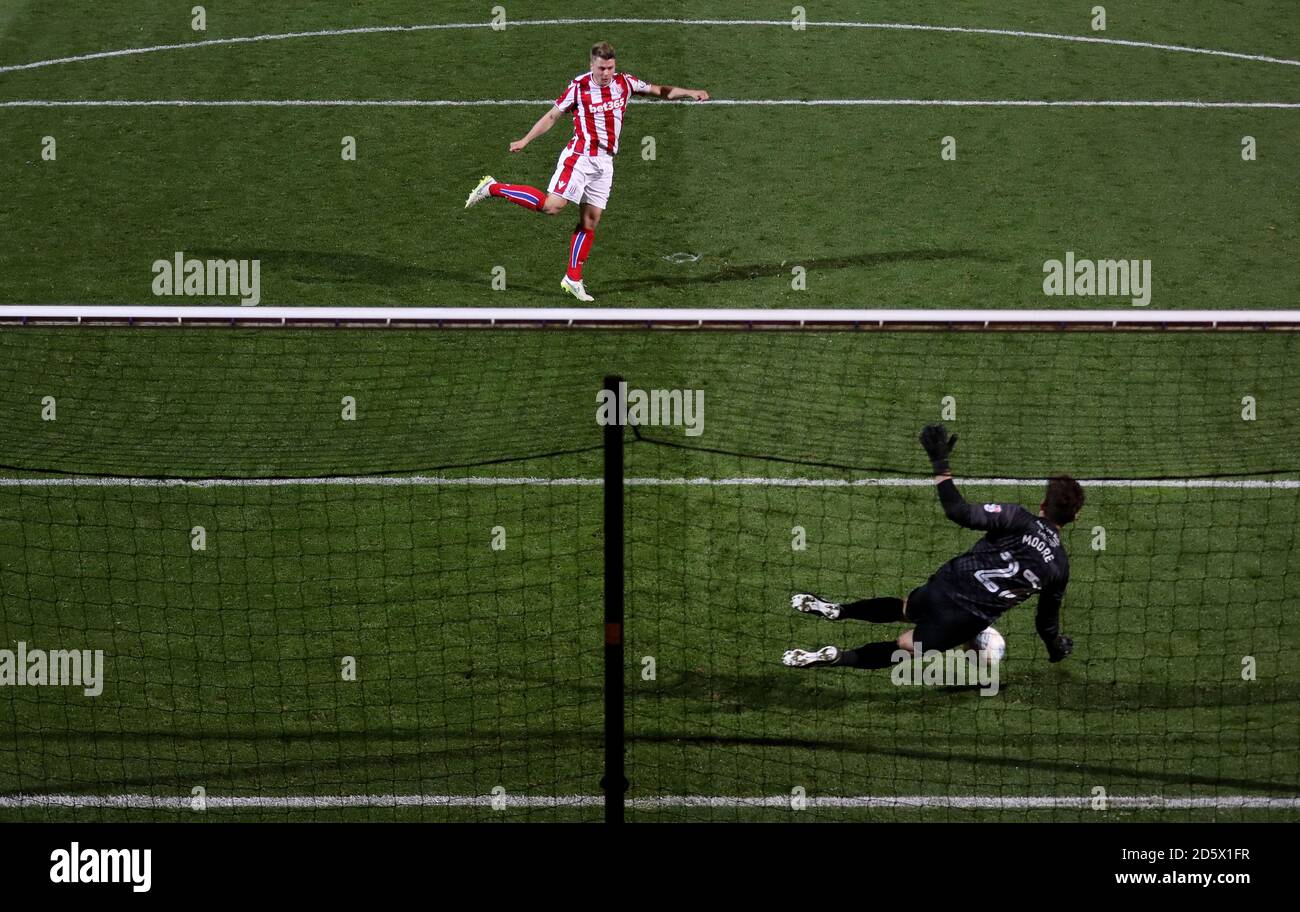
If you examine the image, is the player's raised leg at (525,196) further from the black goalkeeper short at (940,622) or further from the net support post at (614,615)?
the net support post at (614,615)

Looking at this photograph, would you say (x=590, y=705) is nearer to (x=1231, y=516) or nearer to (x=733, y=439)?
(x=733, y=439)

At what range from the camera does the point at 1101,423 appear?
1358 cm

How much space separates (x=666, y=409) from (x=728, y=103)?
750 cm

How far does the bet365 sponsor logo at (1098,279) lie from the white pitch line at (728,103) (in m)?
4.23

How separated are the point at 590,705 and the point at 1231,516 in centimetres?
517

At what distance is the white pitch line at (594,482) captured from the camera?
1266 cm

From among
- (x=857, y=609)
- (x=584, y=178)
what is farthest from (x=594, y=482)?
(x=584, y=178)

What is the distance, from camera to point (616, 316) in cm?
870


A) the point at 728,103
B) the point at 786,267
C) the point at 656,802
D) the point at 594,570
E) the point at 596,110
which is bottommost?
the point at 656,802

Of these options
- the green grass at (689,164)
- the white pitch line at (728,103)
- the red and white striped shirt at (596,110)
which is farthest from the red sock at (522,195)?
the white pitch line at (728,103)

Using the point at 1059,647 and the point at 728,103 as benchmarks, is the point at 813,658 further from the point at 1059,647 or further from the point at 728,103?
the point at 728,103

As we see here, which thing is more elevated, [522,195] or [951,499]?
[522,195]

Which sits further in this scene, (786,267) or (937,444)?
(786,267)
